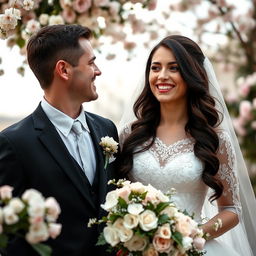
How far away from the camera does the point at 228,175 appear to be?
4.92 meters

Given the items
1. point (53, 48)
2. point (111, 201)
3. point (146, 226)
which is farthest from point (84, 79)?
point (146, 226)

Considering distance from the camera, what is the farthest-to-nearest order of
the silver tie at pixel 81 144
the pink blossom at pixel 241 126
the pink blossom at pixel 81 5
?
1. the pink blossom at pixel 241 126
2. the pink blossom at pixel 81 5
3. the silver tie at pixel 81 144

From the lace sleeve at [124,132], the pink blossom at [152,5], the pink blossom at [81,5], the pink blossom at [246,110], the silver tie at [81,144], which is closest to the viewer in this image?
the silver tie at [81,144]

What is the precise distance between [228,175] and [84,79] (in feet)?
3.85

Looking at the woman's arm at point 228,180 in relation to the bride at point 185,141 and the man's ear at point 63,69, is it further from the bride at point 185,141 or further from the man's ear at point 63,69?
the man's ear at point 63,69

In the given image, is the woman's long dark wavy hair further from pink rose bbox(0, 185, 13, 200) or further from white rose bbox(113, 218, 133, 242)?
pink rose bbox(0, 185, 13, 200)

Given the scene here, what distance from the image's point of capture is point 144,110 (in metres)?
5.18

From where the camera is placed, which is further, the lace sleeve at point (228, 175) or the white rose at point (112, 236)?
the lace sleeve at point (228, 175)

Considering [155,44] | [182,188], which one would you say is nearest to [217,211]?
[182,188]

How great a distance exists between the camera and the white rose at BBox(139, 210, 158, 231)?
3.71m

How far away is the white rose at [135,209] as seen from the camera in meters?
3.74

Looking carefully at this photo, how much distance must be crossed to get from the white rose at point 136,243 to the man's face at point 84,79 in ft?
3.76

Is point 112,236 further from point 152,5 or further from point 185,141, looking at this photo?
point 152,5

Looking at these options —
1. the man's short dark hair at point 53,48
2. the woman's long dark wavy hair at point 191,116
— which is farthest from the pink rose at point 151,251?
the man's short dark hair at point 53,48
